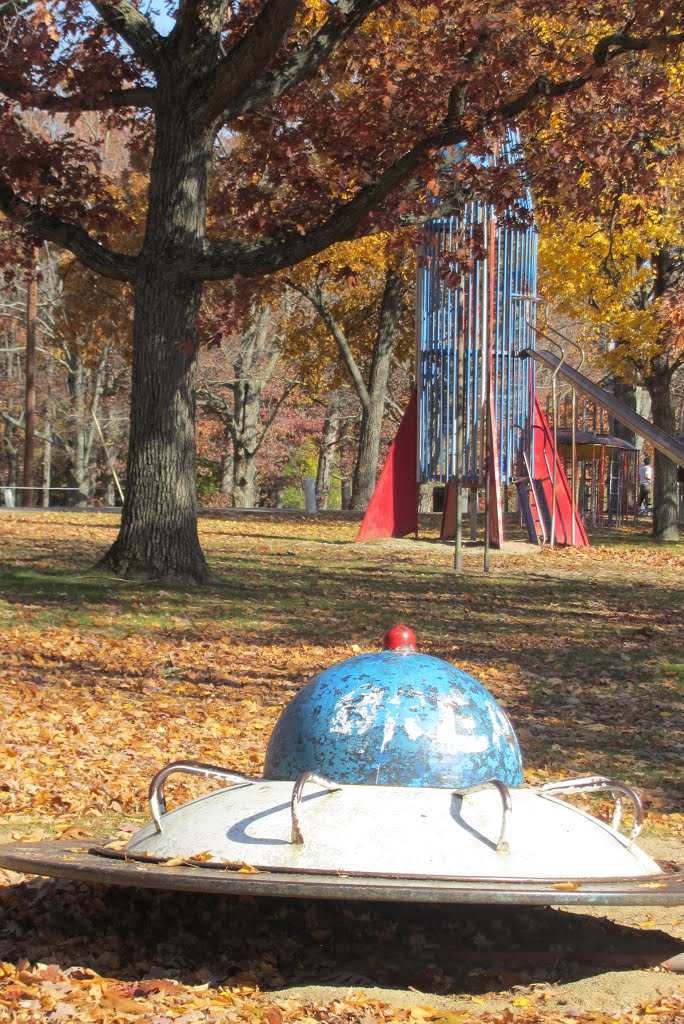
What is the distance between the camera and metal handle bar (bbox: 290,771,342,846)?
4.36 m

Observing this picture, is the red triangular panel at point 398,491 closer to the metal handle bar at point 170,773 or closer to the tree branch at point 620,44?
the tree branch at point 620,44

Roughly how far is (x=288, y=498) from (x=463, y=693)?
2093 inches

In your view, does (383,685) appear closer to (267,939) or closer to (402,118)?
(267,939)

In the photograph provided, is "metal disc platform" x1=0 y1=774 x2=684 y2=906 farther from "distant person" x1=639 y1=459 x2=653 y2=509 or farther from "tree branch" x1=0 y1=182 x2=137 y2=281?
"distant person" x1=639 y1=459 x2=653 y2=509

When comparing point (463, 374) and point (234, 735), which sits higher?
point (463, 374)

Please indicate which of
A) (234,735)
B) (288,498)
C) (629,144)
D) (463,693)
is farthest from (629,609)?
(288,498)

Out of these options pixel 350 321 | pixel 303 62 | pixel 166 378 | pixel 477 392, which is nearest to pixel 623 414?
pixel 477 392

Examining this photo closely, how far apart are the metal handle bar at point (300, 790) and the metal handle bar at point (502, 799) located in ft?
1.48

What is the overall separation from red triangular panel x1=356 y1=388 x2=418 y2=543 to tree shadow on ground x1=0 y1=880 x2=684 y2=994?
15.5 meters

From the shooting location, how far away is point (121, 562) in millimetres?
13688

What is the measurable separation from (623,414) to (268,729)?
45.3ft

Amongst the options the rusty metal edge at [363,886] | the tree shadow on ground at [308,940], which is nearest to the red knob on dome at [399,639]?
the tree shadow on ground at [308,940]

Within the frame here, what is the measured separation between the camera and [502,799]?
176 inches

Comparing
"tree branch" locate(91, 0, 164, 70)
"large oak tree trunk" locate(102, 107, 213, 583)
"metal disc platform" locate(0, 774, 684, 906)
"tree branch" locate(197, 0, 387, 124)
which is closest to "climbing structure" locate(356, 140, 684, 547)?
"tree branch" locate(197, 0, 387, 124)
